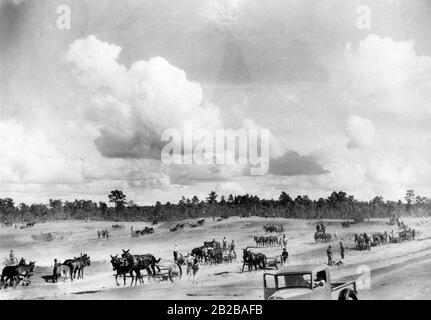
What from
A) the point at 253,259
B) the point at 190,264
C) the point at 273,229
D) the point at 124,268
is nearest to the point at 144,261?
the point at 124,268

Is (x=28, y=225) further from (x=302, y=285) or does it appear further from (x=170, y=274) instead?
(x=302, y=285)

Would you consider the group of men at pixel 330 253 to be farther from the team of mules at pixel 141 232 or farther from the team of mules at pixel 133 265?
the team of mules at pixel 141 232

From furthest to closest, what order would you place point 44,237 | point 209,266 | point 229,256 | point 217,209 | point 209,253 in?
point 217,209
point 44,237
point 229,256
point 209,253
point 209,266

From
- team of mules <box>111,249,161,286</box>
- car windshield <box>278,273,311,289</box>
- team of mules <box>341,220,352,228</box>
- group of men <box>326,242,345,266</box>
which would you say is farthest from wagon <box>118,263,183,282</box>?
team of mules <box>341,220,352,228</box>

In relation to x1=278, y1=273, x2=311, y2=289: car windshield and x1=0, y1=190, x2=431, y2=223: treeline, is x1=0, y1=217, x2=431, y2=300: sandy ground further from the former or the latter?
x1=278, y1=273, x2=311, y2=289: car windshield
